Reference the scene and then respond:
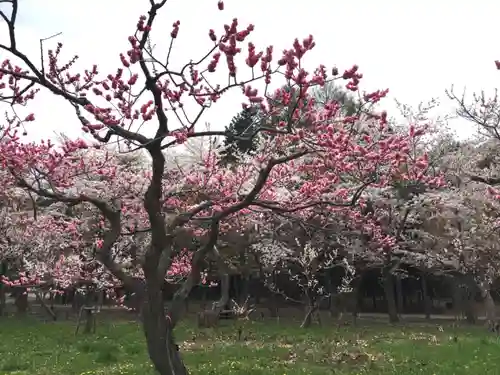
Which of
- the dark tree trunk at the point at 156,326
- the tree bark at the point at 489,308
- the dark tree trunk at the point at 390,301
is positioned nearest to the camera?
the dark tree trunk at the point at 156,326

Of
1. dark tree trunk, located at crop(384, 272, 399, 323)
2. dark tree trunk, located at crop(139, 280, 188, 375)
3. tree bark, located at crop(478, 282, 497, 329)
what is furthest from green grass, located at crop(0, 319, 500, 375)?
dark tree trunk, located at crop(384, 272, 399, 323)

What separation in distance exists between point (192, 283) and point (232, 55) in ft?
12.5

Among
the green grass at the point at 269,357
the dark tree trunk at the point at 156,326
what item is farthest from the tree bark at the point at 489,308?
the dark tree trunk at the point at 156,326

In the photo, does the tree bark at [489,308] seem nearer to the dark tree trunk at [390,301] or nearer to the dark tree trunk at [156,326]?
the dark tree trunk at [390,301]

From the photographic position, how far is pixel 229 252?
25.8m

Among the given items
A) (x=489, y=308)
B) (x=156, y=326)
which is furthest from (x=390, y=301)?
(x=156, y=326)

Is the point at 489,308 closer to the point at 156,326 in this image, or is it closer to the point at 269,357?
the point at 269,357

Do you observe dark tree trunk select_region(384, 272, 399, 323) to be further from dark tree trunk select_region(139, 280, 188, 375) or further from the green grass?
dark tree trunk select_region(139, 280, 188, 375)

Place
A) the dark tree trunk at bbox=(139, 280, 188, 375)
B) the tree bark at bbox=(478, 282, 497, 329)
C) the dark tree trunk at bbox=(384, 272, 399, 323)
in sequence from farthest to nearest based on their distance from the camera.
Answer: the dark tree trunk at bbox=(384, 272, 399, 323) → the tree bark at bbox=(478, 282, 497, 329) → the dark tree trunk at bbox=(139, 280, 188, 375)

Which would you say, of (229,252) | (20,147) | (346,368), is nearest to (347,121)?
(20,147)

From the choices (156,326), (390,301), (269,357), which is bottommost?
(269,357)

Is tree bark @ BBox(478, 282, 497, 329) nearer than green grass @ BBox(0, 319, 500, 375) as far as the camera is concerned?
No

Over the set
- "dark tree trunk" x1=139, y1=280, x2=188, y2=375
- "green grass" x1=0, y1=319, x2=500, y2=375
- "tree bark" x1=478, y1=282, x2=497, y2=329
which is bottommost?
"green grass" x1=0, y1=319, x2=500, y2=375

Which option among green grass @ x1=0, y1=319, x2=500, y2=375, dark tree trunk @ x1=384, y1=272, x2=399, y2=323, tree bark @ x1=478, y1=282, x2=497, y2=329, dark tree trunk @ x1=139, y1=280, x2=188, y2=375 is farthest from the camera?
dark tree trunk @ x1=384, y1=272, x2=399, y2=323
